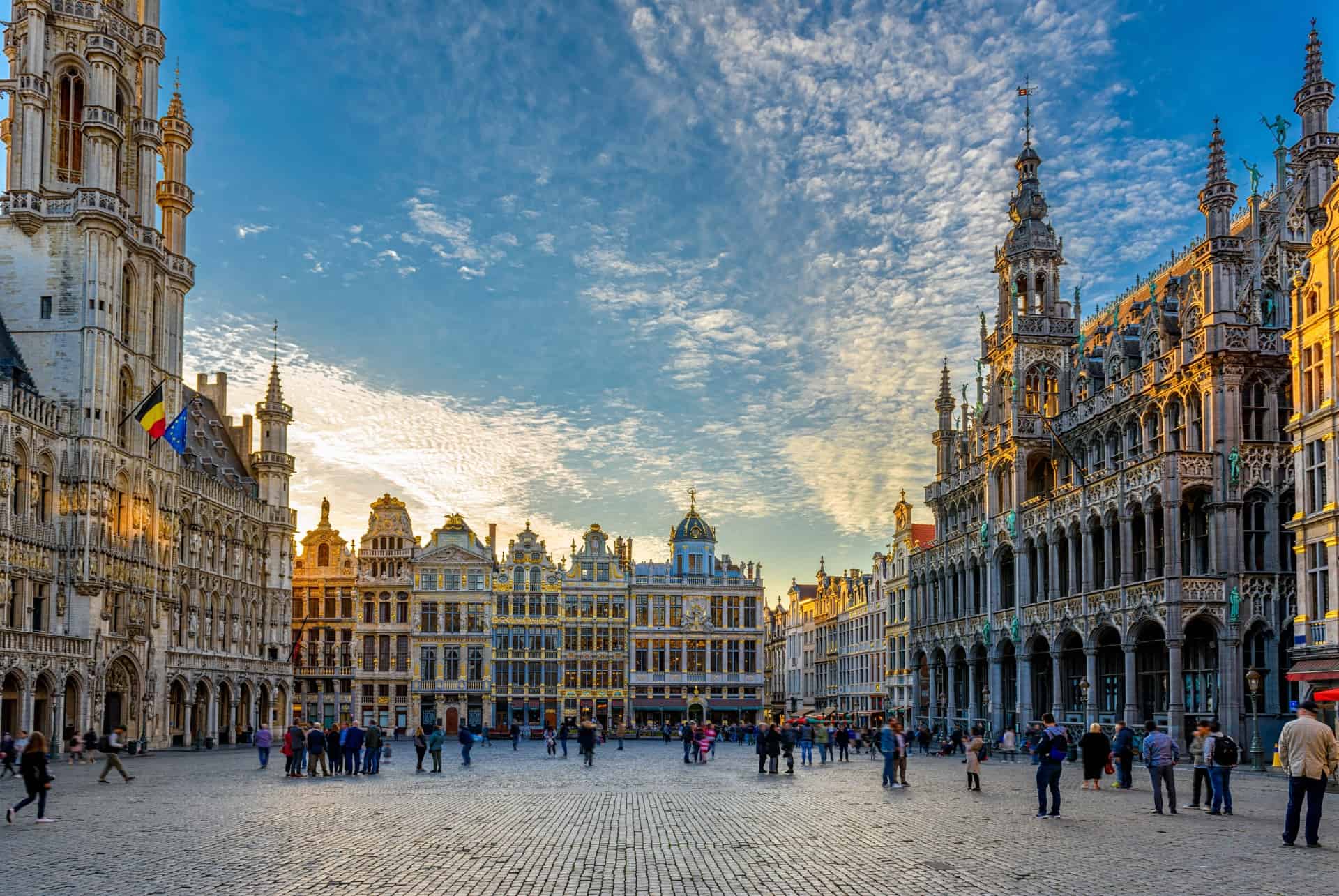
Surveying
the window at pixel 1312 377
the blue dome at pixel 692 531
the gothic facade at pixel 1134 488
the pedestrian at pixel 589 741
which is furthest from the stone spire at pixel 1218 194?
the blue dome at pixel 692 531

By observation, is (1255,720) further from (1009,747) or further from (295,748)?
(295,748)

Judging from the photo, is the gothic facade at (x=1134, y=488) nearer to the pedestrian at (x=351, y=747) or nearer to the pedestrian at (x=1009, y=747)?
the pedestrian at (x=1009, y=747)

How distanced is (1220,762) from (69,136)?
5745 cm

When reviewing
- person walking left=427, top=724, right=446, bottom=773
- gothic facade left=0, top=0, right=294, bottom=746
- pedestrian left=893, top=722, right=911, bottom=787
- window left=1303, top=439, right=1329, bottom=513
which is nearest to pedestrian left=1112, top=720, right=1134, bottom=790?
pedestrian left=893, top=722, right=911, bottom=787

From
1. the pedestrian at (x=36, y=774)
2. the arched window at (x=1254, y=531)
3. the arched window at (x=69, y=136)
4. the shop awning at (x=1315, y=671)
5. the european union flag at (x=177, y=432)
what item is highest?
the arched window at (x=69, y=136)

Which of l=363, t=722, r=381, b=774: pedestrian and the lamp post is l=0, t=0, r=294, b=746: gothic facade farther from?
the lamp post

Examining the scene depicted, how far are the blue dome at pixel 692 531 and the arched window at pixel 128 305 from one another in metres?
50.4

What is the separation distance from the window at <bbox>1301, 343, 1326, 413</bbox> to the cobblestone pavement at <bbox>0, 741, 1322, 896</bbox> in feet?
37.4

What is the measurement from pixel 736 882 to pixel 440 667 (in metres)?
88.9

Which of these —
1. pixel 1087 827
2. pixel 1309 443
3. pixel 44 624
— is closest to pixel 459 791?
pixel 1087 827

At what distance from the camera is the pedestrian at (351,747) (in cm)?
3881

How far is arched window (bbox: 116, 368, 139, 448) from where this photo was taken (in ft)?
203

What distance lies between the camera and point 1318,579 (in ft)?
130

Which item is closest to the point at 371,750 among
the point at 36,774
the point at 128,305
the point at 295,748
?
the point at 295,748
